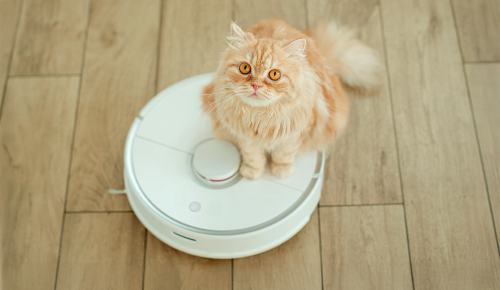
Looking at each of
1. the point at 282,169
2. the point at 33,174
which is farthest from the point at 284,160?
the point at 33,174

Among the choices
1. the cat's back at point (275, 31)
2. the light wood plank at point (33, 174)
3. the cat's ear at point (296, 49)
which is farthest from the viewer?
the light wood plank at point (33, 174)

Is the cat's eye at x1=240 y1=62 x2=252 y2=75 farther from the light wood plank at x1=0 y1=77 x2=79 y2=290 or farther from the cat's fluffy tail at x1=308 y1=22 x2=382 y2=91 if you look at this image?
the light wood plank at x1=0 y1=77 x2=79 y2=290

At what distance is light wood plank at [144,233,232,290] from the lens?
126 cm

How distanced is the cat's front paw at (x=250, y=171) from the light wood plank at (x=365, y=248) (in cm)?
30

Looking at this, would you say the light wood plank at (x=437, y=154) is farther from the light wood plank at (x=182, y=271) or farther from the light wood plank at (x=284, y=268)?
the light wood plank at (x=182, y=271)

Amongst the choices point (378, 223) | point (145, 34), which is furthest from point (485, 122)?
point (145, 34)

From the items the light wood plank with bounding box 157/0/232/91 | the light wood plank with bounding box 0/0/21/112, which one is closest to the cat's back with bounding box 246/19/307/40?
the light wood plank with bounding box 157/0/232/91

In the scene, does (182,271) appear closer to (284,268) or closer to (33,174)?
(284,268)

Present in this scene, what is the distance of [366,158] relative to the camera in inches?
57.9

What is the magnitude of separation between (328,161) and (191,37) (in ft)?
2.66

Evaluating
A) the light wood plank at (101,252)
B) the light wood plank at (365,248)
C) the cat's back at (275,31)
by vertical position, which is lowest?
the light wood plank at (101,252)

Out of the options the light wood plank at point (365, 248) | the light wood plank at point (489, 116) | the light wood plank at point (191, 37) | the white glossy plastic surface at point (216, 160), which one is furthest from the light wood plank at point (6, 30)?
the light wood plank at point (489, 116)

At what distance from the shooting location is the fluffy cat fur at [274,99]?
919mm

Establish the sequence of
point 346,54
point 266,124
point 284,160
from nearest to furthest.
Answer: point 266,124, point 284,160, point 346,54
